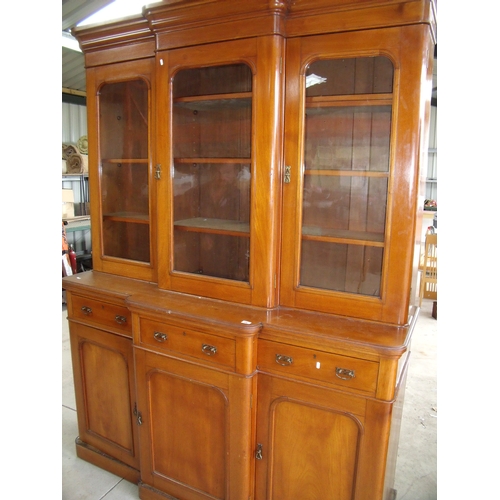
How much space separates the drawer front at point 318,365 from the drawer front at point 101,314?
2.09 feet

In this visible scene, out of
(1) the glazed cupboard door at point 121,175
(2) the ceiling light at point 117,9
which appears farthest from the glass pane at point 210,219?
(2) the ceiling light at point 117,9

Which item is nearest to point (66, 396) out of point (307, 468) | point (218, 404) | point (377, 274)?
point (218, 404)

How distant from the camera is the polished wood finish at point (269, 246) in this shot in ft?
4.17

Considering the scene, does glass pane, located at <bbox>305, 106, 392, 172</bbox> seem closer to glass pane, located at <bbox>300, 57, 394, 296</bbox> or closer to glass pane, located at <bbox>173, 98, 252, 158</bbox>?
glass pane, located at <bbox>300, 57, 394, 296</bbox>

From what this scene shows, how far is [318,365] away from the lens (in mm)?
1305

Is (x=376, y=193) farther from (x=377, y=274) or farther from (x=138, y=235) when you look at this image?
(x=138, y=235)

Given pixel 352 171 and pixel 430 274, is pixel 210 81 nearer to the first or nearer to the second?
pixel 352 171

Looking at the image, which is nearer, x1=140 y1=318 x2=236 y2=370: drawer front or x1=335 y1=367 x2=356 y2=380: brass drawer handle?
x1=335 y1=367 x2=356 y2=380: brass drawer handle

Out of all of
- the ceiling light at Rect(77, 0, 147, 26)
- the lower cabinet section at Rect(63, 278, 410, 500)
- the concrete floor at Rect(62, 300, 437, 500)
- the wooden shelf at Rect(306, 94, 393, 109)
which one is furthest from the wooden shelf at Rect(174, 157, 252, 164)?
the ceiling light at Rect(77, 0, 147, 26)

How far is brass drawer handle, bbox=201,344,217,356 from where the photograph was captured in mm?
1414

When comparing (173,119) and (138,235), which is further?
(138,235)

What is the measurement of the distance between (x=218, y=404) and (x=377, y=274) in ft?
2.46

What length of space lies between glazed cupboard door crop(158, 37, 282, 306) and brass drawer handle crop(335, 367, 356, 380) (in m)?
0.35
